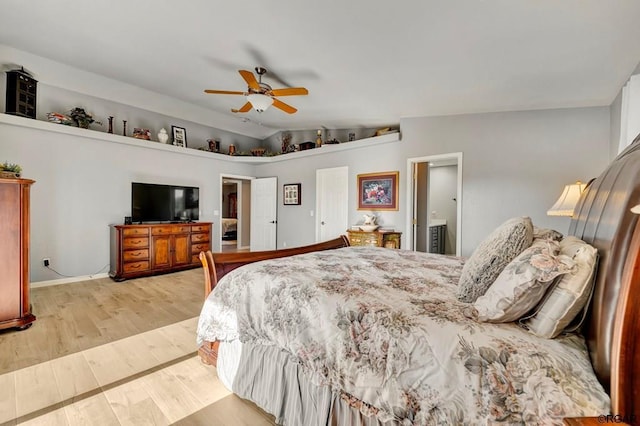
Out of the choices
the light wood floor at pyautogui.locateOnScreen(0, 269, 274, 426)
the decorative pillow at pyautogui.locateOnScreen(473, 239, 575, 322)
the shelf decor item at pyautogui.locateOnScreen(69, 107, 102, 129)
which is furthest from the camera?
the shelf decor item at pyautogui.locateOnScreen(69, 107, 102, 129)

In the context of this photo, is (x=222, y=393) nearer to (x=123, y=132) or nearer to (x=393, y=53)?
(x=393, y=53)

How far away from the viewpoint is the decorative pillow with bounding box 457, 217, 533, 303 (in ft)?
4.22

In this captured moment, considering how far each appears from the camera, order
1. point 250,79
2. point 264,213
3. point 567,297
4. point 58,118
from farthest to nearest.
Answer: point 264,213
point 58,118
point 250,79
point 567,297

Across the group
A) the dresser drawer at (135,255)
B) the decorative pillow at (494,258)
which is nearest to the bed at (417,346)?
the decorative pillow at (494,258)

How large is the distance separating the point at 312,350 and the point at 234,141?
6.64 metres

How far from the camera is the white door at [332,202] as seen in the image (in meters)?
5.77

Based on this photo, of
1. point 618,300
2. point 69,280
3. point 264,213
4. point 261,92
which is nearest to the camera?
point 618,300

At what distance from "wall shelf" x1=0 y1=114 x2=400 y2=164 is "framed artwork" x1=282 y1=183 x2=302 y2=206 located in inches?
25.8

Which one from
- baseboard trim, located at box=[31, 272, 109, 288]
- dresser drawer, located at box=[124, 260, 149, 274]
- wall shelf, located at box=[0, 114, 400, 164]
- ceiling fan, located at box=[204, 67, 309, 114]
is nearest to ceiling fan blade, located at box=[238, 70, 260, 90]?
ceiling fan, located at box=[204, 67, 309, 114]

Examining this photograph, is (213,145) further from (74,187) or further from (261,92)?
(261,92)

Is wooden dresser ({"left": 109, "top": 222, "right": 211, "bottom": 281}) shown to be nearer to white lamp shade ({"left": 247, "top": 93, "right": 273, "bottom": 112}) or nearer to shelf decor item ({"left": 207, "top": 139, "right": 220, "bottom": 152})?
shelf decor item ({"left": 207, "top": 139, "right": 220, "bottom": 152})

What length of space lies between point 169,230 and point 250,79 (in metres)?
3.29

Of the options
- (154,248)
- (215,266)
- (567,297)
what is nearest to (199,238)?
(154,248)

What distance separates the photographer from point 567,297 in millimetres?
972
